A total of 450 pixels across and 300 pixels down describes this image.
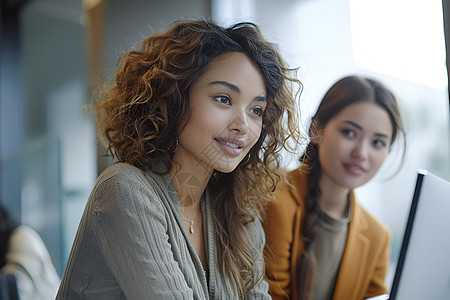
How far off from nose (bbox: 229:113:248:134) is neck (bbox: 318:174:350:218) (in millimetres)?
303

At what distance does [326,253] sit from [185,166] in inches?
16.0

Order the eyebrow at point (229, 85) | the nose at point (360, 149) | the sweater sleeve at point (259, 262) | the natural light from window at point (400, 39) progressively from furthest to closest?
1. the natural light from window at point (400, 39)
2. the nose at point (360, 149)
3. the sweater sleeve at point (259, 262)
4. the eyebrow at point (229, 85)

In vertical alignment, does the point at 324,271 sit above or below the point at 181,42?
below

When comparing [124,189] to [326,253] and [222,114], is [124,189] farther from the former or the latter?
[326,253]

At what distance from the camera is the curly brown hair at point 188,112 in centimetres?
78

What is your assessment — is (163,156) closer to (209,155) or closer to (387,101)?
(209,155)

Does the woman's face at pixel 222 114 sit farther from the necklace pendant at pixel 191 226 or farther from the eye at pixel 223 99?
the necklace pendant at pixel 191 226

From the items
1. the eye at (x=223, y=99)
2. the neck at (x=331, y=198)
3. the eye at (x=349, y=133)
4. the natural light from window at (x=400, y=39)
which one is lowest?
the neck at (x=331, y=198)

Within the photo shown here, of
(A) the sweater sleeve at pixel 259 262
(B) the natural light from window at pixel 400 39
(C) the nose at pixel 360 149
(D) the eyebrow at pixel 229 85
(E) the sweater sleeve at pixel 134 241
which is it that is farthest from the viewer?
(B) the natural light from window at pixel 400 39

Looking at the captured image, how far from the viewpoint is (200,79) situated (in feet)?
2.58

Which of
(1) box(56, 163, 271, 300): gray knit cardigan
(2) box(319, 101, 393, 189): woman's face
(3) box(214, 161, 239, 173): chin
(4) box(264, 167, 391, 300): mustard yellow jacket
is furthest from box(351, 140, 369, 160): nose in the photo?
(1) box(56, 163, 271, 300): gray knit cardigan

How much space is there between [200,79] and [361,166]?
0.45 m

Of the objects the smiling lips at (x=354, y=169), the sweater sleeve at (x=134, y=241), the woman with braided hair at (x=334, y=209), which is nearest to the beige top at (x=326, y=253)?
the woman with braided hair at (x=334, y=209)

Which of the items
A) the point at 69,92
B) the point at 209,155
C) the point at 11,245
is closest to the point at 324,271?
the point at 209,155
